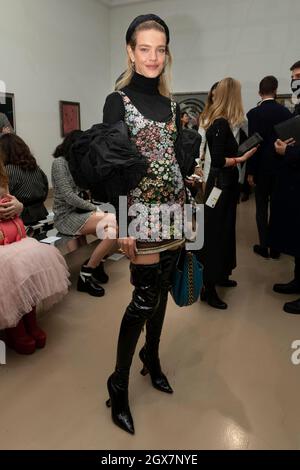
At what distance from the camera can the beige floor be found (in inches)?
57.6

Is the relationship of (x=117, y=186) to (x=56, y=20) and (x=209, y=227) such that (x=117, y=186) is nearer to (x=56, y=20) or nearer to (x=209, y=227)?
(x=209, y=227)

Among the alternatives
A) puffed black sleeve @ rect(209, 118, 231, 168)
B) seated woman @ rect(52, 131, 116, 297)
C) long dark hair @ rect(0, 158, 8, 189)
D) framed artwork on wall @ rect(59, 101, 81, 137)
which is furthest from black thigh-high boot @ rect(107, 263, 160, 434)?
framed artwork on wall @ rect(59, 101, 81, 137)

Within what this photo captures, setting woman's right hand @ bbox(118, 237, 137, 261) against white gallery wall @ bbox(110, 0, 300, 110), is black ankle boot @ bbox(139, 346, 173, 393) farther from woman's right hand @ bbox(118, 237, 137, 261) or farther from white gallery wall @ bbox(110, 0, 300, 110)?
white gallery wall @ bbox(110, 0, 300, 110)

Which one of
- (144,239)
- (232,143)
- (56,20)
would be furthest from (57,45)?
(144,239)

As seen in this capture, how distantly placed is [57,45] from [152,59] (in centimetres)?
501

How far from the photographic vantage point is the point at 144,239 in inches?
53.9

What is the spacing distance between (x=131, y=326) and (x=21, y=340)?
33.6 inches

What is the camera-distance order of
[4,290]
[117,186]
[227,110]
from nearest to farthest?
1. [117,186]
2. [4,290]
3. [227,110]

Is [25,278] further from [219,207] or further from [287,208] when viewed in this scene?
[287,208]


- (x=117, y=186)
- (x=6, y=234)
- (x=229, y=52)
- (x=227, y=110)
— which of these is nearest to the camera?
(x=117, y=186)

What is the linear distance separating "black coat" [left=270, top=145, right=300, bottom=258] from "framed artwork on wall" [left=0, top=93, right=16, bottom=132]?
3726 mm

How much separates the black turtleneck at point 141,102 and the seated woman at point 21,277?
0.90 metres

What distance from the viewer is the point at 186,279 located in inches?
60.1

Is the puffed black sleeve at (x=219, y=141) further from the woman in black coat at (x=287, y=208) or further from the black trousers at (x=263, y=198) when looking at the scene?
the black trousers at (x=263, y=198)
